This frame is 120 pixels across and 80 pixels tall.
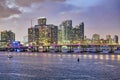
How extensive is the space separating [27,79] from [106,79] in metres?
19.2

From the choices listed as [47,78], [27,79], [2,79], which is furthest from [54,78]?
[2,79]

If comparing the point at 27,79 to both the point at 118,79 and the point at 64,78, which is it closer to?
the point at 64,78

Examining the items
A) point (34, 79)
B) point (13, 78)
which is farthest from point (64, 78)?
point (13, 78)

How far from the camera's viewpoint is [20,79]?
80250 millimetres

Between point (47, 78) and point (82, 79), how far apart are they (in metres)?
Result: 8.72

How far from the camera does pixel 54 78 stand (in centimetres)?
8181

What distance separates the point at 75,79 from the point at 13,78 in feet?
50.8

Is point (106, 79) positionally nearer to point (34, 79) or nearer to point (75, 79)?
point (75, 79)

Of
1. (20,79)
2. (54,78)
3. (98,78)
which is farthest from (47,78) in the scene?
(98,78)

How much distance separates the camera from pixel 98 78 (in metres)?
Result: 83.1

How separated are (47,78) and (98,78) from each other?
12.8m

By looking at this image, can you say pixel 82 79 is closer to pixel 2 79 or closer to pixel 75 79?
pixel 75 79

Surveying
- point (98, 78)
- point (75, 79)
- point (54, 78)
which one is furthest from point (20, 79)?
point (98, 78)

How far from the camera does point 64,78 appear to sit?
268ft
